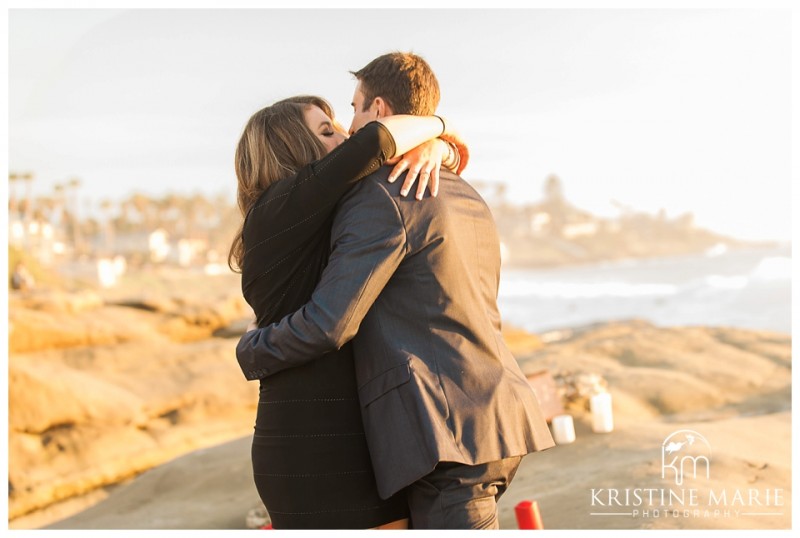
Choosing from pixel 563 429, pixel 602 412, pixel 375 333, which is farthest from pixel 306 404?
pixel 602 412

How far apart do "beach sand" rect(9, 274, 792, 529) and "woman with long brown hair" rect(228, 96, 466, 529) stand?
2.02m

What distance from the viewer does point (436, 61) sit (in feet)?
50.6

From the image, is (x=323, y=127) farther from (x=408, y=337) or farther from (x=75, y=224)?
(x=75, y=224)

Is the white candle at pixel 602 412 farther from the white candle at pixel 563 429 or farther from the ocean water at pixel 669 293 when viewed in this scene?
the ocean water at pixel 669 293

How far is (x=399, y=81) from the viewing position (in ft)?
6.34

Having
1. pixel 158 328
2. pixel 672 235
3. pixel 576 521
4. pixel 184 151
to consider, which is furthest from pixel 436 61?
pixel 672 235

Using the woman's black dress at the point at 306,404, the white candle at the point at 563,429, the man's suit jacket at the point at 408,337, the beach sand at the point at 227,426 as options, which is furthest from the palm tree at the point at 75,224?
the man's suit jacket at the point at 408,337

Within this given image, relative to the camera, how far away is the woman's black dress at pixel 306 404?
1.82 metres

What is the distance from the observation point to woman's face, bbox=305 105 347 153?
1.93 m

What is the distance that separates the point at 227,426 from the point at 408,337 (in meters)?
6.15

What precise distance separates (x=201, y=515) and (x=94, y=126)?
2475cm

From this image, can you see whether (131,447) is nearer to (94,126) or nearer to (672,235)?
(94,126)

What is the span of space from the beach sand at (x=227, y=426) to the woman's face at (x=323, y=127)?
2232 millimetres

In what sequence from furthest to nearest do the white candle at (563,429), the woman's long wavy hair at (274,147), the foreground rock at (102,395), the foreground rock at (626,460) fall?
the foreground rock at (102,395)
the white candle at (563,429)
the foreground rock at (626,460)
the woman's long wavy hair at (274,147)
